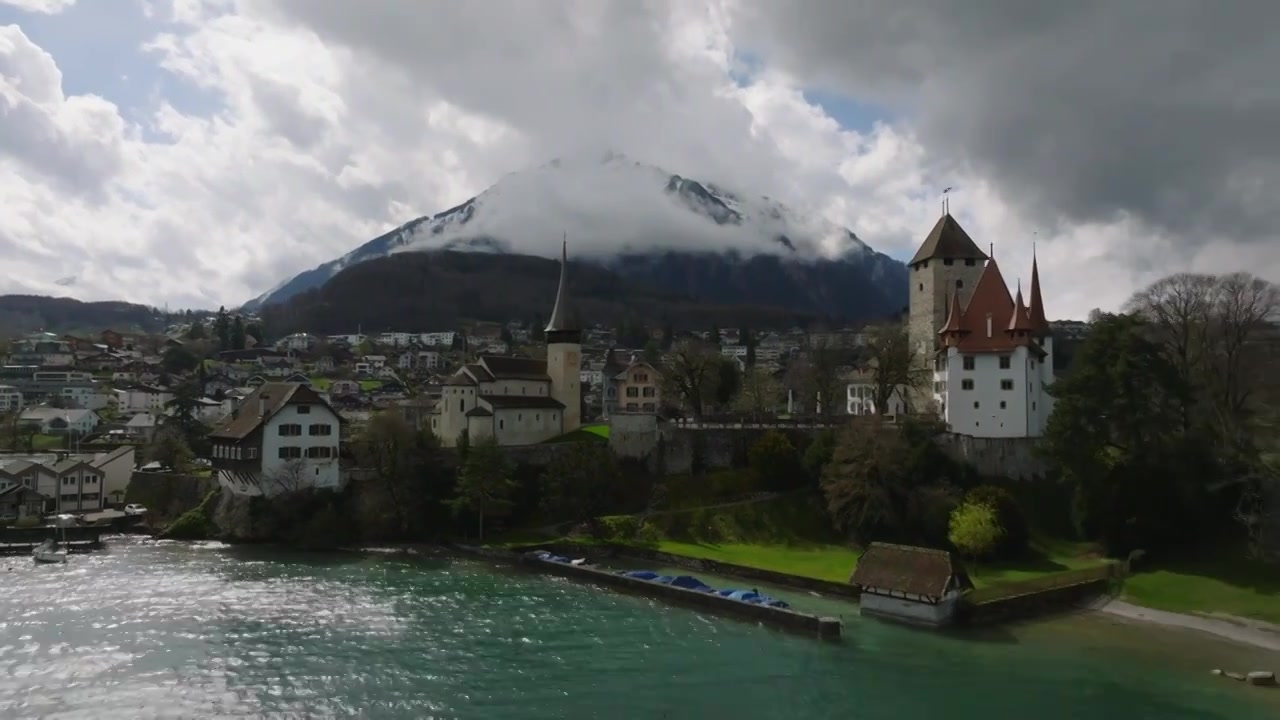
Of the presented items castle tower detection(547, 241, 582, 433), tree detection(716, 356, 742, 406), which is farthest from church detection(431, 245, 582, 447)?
tree detection(716, 356, 742, 406)

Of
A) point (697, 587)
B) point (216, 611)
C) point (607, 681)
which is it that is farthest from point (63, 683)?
point (697, 587)

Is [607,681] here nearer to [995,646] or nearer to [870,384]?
[995,646]

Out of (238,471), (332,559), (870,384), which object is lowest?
(332,559)

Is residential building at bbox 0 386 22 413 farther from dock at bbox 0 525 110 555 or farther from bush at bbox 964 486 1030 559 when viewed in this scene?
bush at bbox 964 486 1030 559

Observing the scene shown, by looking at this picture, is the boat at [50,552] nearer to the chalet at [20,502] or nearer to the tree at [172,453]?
the chalet at [20,502]

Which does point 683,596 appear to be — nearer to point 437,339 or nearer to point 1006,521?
point 1006,521

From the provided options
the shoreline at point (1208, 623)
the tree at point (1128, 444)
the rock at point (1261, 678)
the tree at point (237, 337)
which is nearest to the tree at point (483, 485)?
the tree at point (1128, 444)
